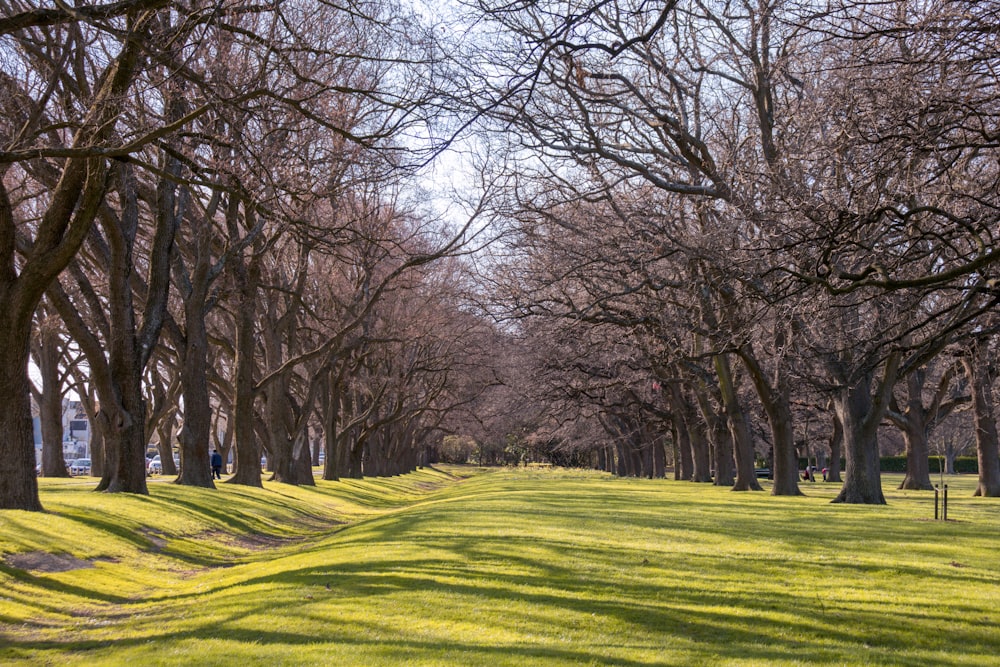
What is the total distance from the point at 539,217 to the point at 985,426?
1807 centimetres

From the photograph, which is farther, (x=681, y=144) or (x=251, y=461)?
(x=251, y=461)

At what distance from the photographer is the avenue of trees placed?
38.3 ft

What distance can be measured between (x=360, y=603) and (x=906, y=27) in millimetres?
8227

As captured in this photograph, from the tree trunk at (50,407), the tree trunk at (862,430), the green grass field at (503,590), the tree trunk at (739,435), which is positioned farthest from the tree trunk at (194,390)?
the tree trunk at (862,430)

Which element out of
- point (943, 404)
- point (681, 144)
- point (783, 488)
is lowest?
point (783, 488)

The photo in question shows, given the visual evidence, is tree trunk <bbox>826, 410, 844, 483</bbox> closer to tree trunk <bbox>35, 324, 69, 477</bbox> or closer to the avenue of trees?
the avenue of trees

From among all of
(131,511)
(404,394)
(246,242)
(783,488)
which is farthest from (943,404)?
(131,511)

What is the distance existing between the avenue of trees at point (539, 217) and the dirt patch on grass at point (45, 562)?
2.47 metres

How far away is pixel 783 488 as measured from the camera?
107 feet

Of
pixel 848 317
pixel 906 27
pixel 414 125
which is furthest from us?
pixel 848 317

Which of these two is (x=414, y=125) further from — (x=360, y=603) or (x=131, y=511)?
(x=131, y=511)

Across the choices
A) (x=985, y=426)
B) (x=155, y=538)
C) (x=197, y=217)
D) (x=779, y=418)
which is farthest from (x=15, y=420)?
(x=985, y=426)

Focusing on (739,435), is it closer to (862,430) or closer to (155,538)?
(862,430)

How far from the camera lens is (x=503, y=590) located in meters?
11.0
